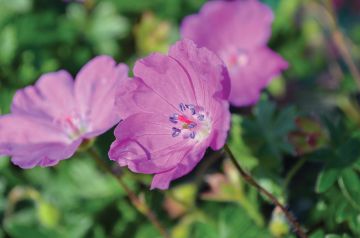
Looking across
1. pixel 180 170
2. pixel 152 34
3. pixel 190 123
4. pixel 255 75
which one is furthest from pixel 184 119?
pixel 152 34

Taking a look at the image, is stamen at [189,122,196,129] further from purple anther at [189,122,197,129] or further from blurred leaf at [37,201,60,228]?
blurred leaf at [37,201,60,228]

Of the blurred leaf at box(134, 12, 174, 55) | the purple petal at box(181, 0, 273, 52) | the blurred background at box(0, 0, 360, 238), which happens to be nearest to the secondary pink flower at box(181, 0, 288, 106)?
the purple petal at box(181, 0, 273, 52)

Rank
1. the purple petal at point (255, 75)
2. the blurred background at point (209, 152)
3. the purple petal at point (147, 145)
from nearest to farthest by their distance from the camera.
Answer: the purple petal at point (147, 145) < the blurred background at point (209, 152) < the purple petal at point (255, 75)

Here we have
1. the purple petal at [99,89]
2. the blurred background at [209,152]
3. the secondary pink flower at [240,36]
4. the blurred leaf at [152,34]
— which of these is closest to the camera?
the purple petal at [99,89]

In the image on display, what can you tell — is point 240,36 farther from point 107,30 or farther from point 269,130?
point 107,30

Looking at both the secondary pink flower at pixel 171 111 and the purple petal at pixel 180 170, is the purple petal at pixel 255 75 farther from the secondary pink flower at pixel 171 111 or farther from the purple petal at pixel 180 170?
the purple petal at pixel 180 170

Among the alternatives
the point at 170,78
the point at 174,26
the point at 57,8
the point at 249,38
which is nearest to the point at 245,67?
the point at 249,38

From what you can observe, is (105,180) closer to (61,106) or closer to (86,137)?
(61,106)

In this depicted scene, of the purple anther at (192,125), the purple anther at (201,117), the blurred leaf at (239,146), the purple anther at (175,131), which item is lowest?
the blurred leaf at (239,146)

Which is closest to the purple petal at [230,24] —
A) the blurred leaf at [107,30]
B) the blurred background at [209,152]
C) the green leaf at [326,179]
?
the blurred background at [209,152]
